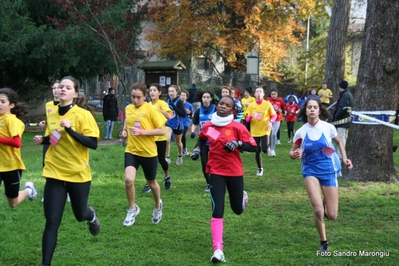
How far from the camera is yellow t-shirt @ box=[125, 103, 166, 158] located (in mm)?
7820

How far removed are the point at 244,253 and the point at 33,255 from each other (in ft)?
7.82

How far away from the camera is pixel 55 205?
552cm

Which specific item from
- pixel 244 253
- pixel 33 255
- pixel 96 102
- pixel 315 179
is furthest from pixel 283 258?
pixel 96 102

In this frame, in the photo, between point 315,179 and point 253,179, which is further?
point 253,179

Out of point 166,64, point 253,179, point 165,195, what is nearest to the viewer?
point 165,195

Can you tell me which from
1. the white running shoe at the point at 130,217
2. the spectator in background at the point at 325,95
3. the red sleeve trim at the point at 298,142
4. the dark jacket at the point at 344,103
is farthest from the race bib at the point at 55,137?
the spectator in background at the point at 325,95

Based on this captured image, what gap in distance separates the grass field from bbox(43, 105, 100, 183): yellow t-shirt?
1.06 m

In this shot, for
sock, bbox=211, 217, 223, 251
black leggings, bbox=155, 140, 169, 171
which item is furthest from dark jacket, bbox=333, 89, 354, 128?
sock, bbox=211, 217, 223, 251

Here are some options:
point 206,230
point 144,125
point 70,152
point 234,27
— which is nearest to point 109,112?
point 144,125

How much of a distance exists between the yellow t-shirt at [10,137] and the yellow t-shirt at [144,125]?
161 cm

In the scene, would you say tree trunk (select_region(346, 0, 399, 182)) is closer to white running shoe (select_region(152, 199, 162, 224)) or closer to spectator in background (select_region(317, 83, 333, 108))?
white running shoe (select_region(152, 199, 162, 224))

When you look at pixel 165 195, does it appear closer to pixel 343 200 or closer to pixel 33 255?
pixel 343 200

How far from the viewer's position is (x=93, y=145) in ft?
18.7

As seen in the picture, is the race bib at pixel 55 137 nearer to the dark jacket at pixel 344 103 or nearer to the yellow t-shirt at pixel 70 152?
the yellow t-shirt at pixel 70 152
